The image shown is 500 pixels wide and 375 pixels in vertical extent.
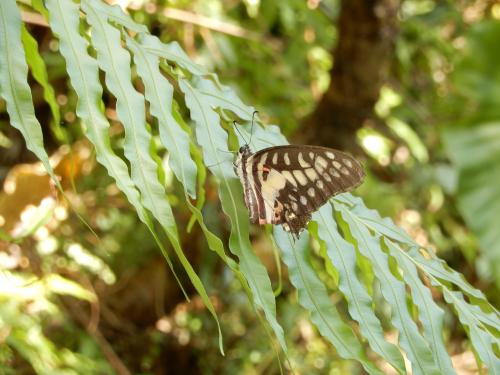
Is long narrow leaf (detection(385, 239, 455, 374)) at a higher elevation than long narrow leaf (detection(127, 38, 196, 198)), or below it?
below

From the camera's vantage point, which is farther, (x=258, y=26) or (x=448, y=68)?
(x=448, y=68)

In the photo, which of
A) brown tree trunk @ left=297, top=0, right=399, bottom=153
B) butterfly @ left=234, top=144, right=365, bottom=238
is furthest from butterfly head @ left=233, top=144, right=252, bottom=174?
brown tree trunk @ left=297, top=0, right=399, bottom=153

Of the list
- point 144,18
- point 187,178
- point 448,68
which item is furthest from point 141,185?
point 448,68

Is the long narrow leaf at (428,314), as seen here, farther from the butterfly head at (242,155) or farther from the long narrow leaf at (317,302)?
the butterfly head at (242,155)

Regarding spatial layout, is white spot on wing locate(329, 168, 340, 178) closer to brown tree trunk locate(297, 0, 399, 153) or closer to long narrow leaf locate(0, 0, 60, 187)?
long narrow leaf locate(0, 0, 60, 187)

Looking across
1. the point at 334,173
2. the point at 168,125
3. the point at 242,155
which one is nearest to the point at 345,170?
the point at 334,173

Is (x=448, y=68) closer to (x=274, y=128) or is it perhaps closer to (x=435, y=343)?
(x=274, y=128)
